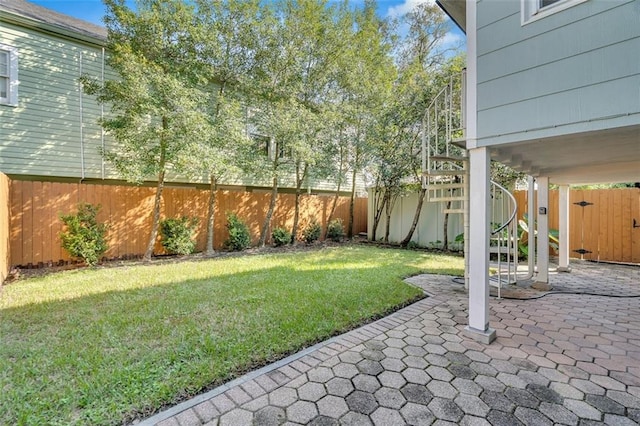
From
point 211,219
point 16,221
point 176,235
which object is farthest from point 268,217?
point 16,221

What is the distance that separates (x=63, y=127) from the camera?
785cm

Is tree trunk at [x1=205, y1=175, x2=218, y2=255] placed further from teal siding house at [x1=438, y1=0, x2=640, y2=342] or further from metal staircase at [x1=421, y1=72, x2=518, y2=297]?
teal siding house at [x1=438, y1=0, x2=640, y2=342]

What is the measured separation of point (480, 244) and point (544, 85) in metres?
1.52

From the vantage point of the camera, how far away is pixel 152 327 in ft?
10.5

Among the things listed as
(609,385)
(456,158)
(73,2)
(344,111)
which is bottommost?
(609,385)

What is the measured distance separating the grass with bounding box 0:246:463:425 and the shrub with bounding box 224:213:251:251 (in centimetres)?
274

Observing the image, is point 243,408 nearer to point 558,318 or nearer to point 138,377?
point 138,377

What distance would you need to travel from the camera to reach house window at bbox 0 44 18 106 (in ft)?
23.4

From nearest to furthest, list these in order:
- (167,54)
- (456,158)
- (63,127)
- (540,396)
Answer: (540,396) → (456,158) → (167,54) → (63,127)

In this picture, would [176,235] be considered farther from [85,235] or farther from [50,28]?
[50,28]

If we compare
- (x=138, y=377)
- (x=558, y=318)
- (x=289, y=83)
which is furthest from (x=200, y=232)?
(x=558, y=318)

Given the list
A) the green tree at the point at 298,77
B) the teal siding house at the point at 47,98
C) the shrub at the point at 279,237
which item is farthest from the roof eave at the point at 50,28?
the shrub at the point at 279,237

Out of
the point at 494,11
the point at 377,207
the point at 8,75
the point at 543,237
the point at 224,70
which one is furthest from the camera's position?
the point at 377,207

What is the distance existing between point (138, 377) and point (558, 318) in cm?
451
